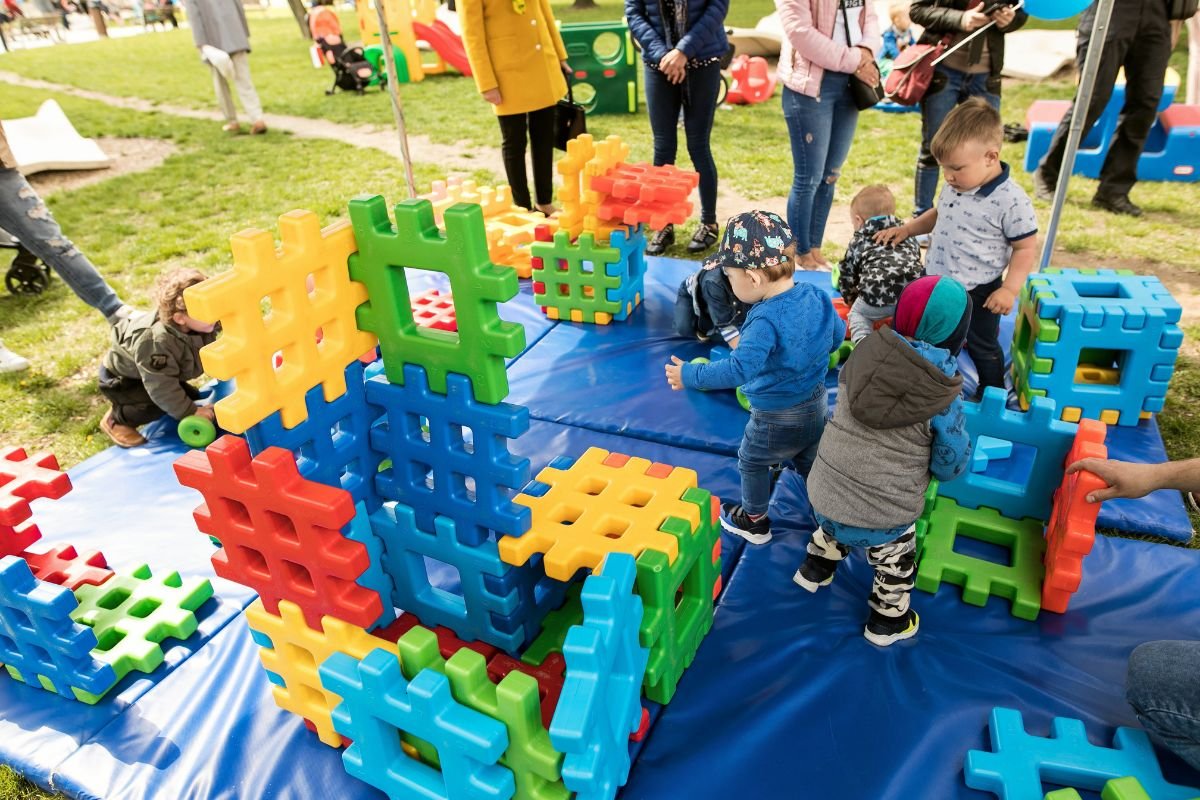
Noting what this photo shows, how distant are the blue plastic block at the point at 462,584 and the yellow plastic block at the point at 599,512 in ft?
0.35

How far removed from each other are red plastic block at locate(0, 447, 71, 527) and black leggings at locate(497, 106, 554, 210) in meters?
3.57

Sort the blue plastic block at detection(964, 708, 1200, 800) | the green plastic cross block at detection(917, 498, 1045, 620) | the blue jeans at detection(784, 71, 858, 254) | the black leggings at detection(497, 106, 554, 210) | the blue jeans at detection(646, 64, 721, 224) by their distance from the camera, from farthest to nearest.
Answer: the black leggings at detection(497, 106, 554, 210), the blue jeans at detection(646, 64, 721, 224), the blue jeans at detection(784, 71, 858, 254), the green plastic cross block at detection(917, 498, 1045, 620), the blue plastic block at detection(964, 708, 1200, 800)

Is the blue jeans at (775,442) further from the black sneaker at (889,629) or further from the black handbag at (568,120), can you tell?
the black handbag at (568,120)

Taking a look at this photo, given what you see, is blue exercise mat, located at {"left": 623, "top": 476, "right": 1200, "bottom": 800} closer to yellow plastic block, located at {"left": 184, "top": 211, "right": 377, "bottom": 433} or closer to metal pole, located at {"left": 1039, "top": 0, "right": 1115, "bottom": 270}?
yellow plastic block, located at {"left": 184, "top": 211, "right": 377, "bottom": 433}

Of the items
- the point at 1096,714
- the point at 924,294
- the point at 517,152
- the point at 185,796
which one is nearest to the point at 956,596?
the point at 1096,714

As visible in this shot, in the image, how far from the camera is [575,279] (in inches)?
170

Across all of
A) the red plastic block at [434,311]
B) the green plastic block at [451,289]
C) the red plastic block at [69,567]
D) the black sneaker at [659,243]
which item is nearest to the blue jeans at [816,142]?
the black sneaker at [659,243]

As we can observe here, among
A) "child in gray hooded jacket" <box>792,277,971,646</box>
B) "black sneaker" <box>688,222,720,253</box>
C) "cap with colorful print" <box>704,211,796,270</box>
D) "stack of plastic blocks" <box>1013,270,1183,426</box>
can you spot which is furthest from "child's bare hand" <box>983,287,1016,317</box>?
"black sneaker" <box>688,222,720,253</box>

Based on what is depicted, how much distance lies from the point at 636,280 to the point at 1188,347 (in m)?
2.69

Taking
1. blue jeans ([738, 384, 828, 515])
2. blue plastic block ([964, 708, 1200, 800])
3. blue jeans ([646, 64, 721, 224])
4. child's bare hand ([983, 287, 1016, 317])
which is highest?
blue jeans ([646, 64, 721, 224])

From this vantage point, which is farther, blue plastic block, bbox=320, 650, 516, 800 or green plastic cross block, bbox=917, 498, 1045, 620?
green plastic cross block, bbox=917, 498, 1045, 620

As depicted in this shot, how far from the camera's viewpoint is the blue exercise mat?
6.72 feet

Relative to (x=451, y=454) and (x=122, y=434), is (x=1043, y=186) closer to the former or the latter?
(x=451, y=454)

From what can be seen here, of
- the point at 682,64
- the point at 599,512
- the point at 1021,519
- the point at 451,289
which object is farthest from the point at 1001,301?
the point at 682,64
